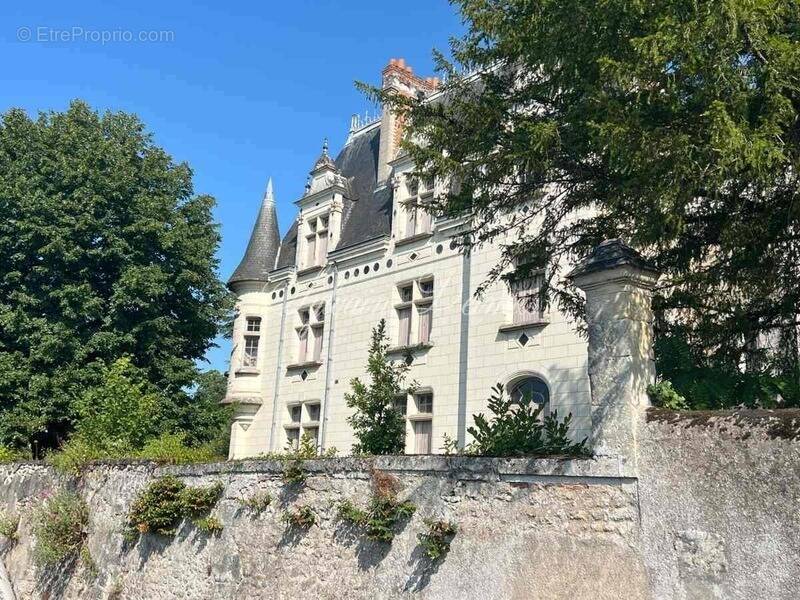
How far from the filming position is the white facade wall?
50.0ft

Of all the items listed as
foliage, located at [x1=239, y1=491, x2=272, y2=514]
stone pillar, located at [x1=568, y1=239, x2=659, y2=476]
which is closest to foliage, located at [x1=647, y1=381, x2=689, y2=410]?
stone pillar, located at [x1=568, y1=239, x2=659, y2=476]

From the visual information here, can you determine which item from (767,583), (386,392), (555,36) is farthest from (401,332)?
(767,583)

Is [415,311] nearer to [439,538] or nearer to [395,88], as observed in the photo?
[395,88]

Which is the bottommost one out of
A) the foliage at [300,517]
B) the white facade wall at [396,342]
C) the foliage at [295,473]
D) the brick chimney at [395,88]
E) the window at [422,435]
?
the foliage at [300,517]

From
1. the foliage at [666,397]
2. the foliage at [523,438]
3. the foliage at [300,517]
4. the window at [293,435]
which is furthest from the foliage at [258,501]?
the window at [293,435]

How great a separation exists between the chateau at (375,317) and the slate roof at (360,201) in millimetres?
47

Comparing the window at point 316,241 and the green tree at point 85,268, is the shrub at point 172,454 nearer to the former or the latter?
the green tree at point 85,268

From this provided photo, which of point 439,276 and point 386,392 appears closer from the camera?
point 386,392

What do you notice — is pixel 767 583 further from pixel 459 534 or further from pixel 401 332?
pixel 401 332

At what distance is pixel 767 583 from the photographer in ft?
17.8

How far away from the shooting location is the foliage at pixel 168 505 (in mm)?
10320

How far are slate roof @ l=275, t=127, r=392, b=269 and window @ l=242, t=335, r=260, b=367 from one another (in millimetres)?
2183

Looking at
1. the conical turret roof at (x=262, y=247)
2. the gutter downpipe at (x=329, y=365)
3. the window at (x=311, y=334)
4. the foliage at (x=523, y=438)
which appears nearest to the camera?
the foliage at (x=523, y=438)

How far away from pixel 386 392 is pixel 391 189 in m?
9.60
